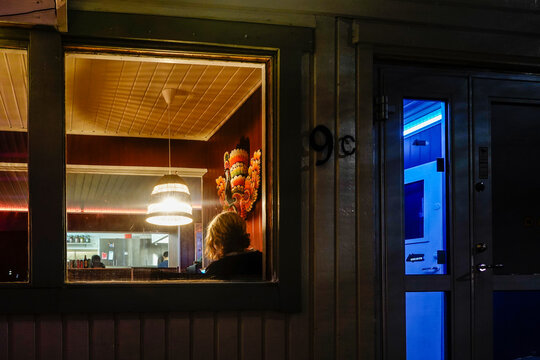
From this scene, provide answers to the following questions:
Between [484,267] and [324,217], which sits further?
[484,267]

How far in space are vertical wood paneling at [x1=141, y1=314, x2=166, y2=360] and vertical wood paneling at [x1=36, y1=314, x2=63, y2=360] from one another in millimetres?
489

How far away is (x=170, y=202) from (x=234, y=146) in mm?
1468

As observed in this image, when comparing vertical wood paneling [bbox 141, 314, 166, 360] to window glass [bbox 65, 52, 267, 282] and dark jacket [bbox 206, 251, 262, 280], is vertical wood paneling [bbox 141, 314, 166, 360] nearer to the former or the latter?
window glass [bbox 65, 52, 267, 282]

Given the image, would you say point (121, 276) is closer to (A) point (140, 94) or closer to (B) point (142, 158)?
(A) point (140, 94)

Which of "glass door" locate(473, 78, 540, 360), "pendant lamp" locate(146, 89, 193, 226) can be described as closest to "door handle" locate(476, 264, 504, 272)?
"glass door" locate(473, 78, 540, 360)

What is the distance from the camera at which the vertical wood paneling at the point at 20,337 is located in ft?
11.7

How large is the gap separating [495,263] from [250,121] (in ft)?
11.0

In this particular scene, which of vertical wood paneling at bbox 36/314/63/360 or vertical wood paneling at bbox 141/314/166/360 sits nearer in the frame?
vertical wood paneling at bbox 36/314/63/360

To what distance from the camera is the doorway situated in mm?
4223

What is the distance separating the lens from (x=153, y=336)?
3734 millimetres

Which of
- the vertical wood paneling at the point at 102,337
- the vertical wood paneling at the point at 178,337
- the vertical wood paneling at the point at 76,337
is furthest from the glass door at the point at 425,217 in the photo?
the vertical wood paneling at the point at 76,337

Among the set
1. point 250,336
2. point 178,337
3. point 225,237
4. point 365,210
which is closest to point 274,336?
point 250,336

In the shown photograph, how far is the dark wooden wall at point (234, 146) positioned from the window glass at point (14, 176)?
1.57 metres

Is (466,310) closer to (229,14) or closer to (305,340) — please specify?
(305,340)
